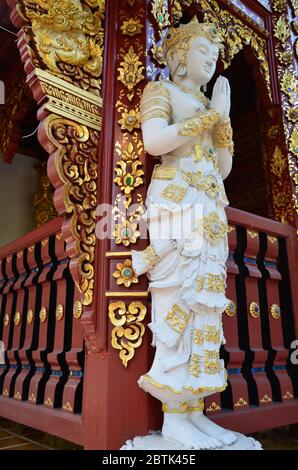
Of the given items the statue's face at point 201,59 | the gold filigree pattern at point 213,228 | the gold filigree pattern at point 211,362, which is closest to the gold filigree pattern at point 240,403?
the gold filigree pattern at point 211,362

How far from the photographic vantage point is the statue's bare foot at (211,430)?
4.08ft

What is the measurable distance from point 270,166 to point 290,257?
1.83ft

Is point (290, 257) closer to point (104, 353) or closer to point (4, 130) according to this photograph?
point (104, 353)

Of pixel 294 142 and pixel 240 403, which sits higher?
pixel 294 142

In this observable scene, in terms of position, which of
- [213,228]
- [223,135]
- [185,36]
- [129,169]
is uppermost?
[185,36]

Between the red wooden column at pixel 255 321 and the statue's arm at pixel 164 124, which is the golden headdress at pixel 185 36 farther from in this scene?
the red wooden column at pixel 255 321

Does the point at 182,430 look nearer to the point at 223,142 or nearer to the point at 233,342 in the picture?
the point at 233,342

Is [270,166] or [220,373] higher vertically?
[270,166]

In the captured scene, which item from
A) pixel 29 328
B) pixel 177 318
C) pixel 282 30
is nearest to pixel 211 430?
pixel 177 318

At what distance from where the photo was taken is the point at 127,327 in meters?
1.43

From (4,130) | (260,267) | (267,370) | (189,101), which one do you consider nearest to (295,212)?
(260,267)

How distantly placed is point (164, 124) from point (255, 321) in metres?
0.97

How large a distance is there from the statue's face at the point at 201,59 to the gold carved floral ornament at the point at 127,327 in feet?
2.90
